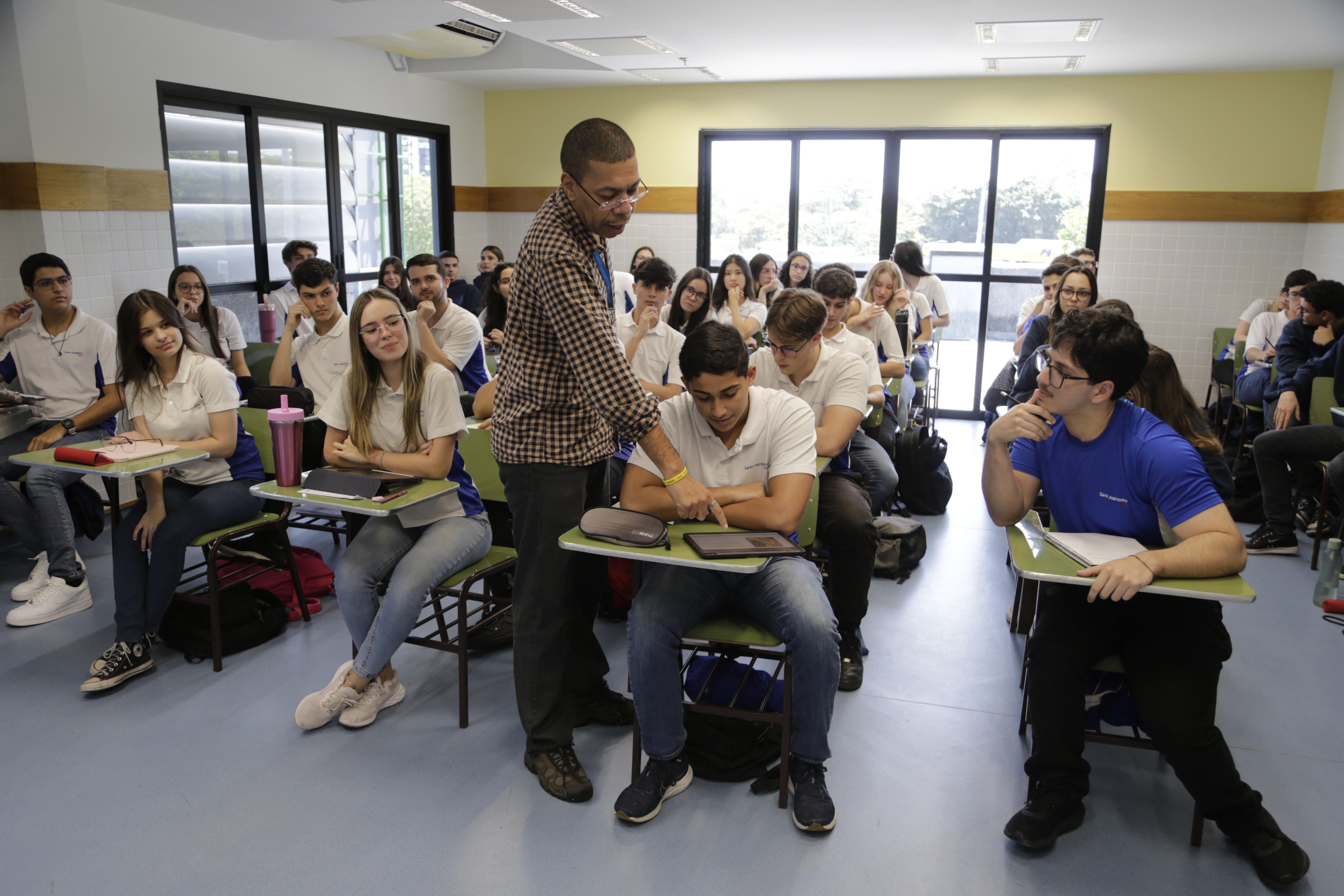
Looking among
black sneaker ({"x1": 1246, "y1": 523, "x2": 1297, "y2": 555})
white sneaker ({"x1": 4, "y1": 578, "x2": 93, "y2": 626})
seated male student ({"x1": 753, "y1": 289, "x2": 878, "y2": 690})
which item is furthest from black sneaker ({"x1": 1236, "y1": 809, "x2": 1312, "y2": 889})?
white sneaker ({"x1": 4, "y1": 578, "x2": 93, "y2": 626})

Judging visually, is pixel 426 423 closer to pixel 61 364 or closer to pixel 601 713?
pixel 601 713

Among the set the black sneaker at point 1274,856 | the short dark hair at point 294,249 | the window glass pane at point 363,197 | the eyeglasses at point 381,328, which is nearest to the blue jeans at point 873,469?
the black sneaker at point 1274,856

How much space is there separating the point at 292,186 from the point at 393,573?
500 cm

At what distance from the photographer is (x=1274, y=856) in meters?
2.11

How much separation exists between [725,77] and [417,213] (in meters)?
3.14

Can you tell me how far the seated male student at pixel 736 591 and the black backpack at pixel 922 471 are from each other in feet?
9.00

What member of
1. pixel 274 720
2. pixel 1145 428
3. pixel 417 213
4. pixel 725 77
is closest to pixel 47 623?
pixel 274 720

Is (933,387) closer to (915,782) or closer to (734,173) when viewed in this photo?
(734,173)

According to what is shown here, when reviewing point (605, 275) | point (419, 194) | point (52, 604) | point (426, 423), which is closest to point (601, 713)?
point (426, 423)

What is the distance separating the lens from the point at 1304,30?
18.1 ft

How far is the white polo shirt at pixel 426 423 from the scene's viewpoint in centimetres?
295

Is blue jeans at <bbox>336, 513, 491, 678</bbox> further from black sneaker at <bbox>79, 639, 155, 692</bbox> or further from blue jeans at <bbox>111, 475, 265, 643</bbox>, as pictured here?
black sneaker at <bbox>79, 639, 155, 692</bbox>

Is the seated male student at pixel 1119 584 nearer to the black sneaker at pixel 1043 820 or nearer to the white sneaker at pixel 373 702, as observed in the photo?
the black sneaker at pixel 1043 820

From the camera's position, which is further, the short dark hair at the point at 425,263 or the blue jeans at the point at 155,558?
the short dark hair at the point at 425,263
